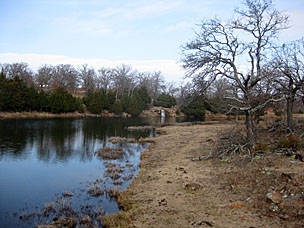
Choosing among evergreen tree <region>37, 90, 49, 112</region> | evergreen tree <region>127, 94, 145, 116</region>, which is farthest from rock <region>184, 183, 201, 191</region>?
evergreen tree <region>127, 94, 145, 116</region>

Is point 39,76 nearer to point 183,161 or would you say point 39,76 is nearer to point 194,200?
point 183,161

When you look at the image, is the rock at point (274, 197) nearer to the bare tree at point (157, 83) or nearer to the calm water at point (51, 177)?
the calm water at point (51, 177)

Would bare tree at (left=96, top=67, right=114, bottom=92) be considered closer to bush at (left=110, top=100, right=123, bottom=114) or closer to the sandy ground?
bush at (left=110, top=100, right=123, bottom=114)

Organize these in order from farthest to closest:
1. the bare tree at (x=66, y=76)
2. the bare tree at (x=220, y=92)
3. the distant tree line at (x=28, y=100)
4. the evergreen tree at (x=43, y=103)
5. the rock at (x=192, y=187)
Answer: the bare tree at (x=66, y=76), the evergreen tree at (x=43, y=103), the distant tree line at (x=28, y=100), the bare tree at (x=220, y=92), the rock at (x=192, y=187)

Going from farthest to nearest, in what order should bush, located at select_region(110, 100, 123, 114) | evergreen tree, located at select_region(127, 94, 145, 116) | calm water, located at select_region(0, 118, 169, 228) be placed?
evergreen tree, located at select_region(127, 94, 145, 116), bush, located at select_region(110, 100, 123, 114), calm water, located at select_region(0, 118, 169, 228)

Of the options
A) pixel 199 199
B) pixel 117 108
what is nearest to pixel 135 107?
pixel 117 108

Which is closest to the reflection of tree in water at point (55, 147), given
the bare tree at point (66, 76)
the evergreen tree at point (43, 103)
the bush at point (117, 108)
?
the evergreen tree at point (43, 103)

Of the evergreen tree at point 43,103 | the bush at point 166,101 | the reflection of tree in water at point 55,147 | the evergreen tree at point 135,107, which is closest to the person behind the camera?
the reflection of tree in water at point 55,147

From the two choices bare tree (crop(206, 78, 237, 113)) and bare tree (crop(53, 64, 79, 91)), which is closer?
bare tree (crop(206, 78, 237, 113))

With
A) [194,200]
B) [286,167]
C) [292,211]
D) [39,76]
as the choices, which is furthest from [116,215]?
[39,76]

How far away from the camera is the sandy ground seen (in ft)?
21.3

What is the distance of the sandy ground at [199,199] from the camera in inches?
255

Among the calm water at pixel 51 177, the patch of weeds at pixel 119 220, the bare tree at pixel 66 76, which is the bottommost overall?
the calm water at pixel 51 177

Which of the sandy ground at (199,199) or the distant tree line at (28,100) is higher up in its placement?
the distant tree line at (28,100)
